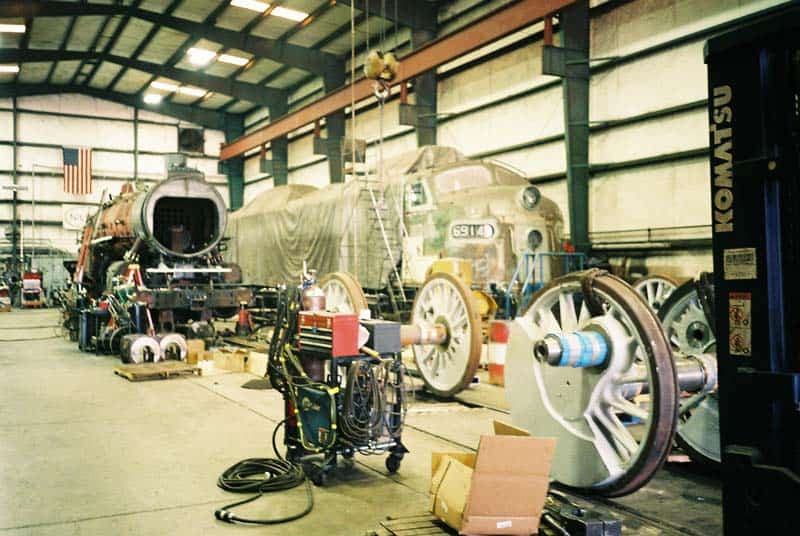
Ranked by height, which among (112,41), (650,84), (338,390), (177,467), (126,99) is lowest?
(177,467)

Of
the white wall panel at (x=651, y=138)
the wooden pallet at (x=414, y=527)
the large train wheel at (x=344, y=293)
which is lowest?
the wooden pallet at (x=414, y=527)

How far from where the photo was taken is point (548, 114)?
47.5 ft

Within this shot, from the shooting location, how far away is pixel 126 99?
28938mm

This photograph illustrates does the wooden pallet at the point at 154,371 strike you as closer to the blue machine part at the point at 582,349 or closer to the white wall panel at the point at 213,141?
the blue machine part at the point at 582,349

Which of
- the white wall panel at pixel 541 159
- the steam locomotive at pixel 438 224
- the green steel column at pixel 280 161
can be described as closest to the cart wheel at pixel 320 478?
the steam locomotive at pixel 438 224

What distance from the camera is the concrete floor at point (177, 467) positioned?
376 cm

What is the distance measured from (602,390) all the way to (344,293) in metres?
3.94

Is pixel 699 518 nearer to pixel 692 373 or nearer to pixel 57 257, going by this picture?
pixel 692 373

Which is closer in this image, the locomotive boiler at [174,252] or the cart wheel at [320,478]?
the cart wheel at [320,478]

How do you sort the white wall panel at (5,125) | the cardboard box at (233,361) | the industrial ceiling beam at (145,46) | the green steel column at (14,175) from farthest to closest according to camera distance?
the white wall panel at (5,125)
the green steel column at (14,175)
the industrial ceiling beam at (145,46)
the cardboard box at (233,361)

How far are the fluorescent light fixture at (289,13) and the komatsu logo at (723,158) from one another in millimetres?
17751

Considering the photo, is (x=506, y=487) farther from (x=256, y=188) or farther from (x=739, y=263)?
(x=256, y=188)

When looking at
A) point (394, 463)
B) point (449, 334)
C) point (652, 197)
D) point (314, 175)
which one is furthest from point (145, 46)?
point (394, 463)

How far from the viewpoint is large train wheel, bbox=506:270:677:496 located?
11.9 feet
